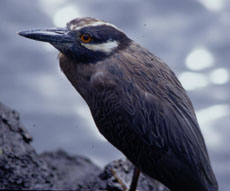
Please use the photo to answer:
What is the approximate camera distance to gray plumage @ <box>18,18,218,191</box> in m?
3.57

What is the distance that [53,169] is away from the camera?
550 cm

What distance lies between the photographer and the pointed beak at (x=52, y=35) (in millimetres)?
3670

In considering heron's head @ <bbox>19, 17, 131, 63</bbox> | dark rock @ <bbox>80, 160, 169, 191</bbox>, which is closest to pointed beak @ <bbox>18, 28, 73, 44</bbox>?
heron's head @ <bbox>19, 17, 131, 63</bbox>

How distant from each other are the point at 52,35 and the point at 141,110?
2.81ft

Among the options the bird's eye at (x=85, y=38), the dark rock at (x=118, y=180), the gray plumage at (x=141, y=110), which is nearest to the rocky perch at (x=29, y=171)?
the dark rock at (x=118, y=180)

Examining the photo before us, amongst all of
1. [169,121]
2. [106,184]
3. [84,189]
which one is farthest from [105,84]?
[84,189]

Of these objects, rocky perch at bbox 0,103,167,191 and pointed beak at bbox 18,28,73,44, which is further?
rocky perch at bbox 0,103,167,191

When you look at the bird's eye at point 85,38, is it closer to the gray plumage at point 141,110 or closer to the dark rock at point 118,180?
the gray plumage at point 141,110

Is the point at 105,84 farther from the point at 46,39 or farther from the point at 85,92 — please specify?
the point at 46,39

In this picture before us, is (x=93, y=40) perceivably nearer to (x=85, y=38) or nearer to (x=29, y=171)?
(x=85, y=38)

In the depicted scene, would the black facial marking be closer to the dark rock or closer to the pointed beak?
the pointed beak

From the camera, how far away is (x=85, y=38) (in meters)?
3.66

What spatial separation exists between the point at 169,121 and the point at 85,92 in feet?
2.22

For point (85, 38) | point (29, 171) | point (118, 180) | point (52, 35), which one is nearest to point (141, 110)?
point (85, 38)
